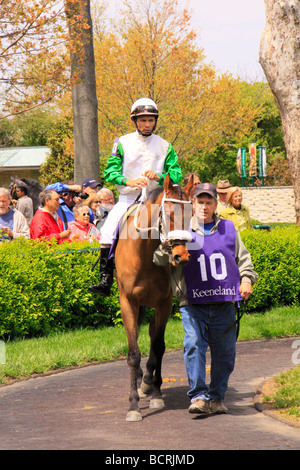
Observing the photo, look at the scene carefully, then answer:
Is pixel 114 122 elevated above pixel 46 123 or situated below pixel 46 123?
below

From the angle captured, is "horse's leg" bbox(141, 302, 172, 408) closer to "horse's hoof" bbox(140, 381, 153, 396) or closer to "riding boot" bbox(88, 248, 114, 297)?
"horse's hoof" bbox(140, 381, 153, 396)

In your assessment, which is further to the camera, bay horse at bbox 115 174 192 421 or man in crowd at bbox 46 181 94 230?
man in crowd at bbox 46 181 94 230

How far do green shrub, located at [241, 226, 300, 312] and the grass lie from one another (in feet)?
1.64

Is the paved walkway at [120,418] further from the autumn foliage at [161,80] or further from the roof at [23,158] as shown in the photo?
the roof at [23,158]

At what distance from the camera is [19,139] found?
6788cm

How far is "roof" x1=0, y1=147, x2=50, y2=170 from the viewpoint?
1971 inches

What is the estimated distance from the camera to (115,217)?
23.1ft

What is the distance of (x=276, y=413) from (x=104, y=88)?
947 inches

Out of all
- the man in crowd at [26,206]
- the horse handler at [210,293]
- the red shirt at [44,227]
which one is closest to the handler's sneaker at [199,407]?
the horse handler at [210,293]

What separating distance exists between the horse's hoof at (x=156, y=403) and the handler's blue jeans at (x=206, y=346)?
1.24ft

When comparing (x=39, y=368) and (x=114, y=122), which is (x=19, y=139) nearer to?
(x=114, y=122)

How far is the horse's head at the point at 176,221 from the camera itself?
216 inches

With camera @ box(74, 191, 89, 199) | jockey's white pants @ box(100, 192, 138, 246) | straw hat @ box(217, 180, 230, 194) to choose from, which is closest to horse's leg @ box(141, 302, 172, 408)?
jockey's white pants @ box(100, 192, 138, 246)
